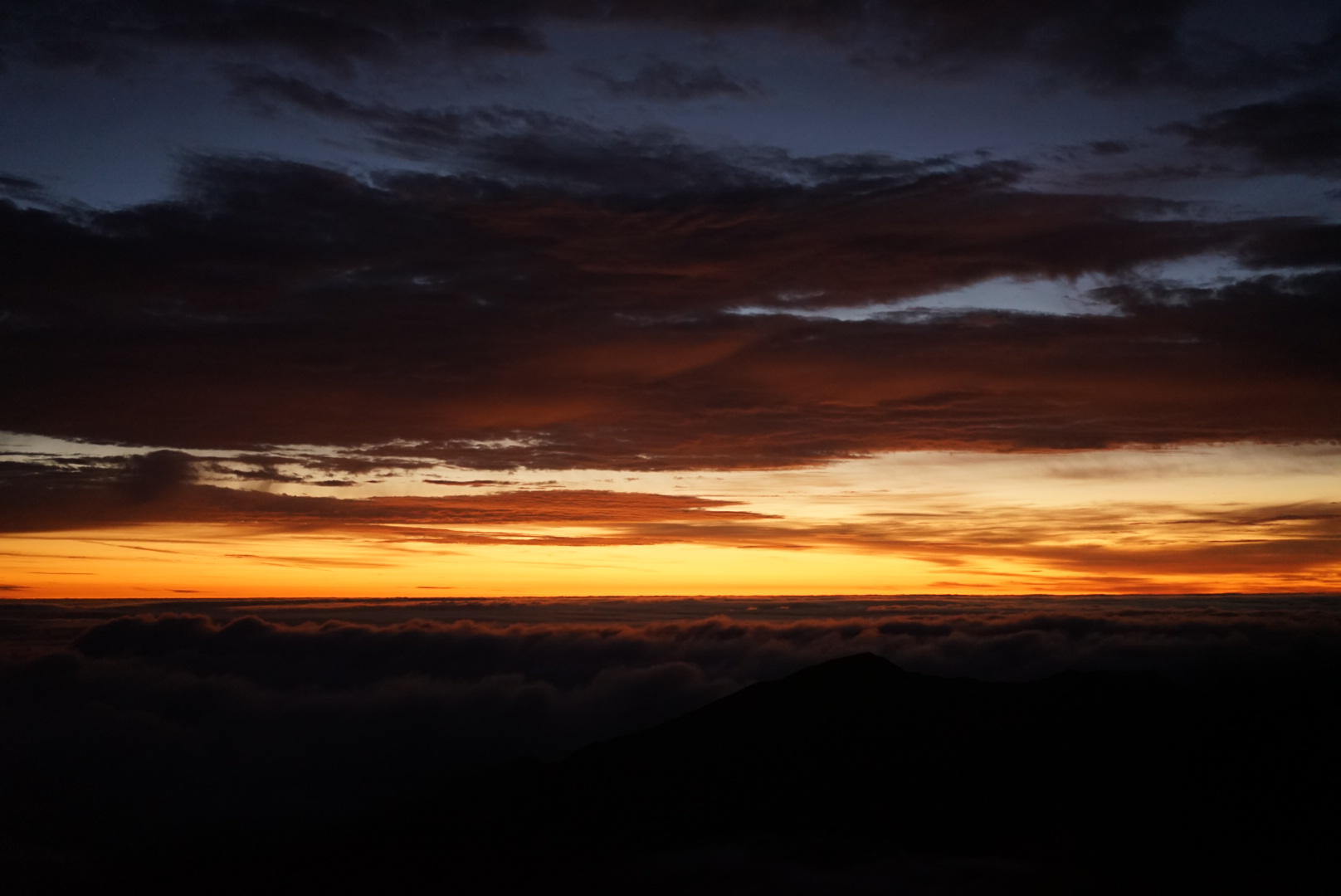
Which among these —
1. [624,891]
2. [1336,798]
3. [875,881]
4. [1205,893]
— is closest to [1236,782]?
[1336,798]

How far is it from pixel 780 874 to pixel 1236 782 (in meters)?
102

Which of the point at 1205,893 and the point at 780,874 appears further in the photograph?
the point at 780,874

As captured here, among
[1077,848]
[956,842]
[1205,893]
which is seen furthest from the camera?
[956,842]

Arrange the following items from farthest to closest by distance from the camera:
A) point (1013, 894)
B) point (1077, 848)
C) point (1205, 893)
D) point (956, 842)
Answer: point (956, 842)
point (1077, 848)
point (1013, 894)
point (1205, 893)

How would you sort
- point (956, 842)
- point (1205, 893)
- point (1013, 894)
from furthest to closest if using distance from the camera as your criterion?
point (956, 842) → point (1013, 894) → point (1205, 893)

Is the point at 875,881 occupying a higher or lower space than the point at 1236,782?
lower

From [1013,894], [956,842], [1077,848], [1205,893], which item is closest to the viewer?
[1205,893]

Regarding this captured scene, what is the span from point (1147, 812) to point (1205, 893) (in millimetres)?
39771

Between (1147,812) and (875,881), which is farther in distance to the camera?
(1147,812)

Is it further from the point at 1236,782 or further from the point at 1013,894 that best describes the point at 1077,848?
the point at 1236,782

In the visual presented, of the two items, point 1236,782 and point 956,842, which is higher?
point 1236,782

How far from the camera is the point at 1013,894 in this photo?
165250 mm

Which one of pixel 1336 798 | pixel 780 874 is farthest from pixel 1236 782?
pixel 780 874

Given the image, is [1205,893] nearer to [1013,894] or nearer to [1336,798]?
[1013,894]
